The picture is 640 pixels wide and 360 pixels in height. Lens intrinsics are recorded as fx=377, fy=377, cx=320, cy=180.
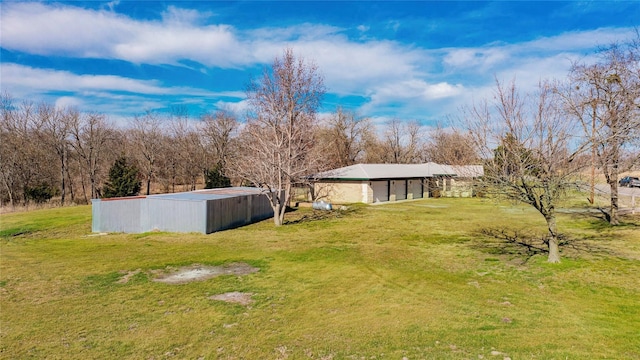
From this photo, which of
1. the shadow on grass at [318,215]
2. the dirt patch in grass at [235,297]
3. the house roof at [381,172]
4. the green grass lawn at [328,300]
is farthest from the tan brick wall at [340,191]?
the dirt patch in grass at [235,297]

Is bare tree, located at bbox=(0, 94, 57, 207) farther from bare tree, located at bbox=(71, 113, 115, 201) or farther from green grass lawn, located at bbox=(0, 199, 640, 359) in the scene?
green grass lawn, located at bbox=(0, 199, 640, 359)

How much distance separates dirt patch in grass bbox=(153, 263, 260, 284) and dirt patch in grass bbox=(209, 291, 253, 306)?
1751mm

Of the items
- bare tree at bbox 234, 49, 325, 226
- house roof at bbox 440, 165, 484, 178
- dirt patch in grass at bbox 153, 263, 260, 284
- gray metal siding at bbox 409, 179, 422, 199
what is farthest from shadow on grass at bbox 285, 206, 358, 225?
house roof at bbox 440, 165, 484, 178

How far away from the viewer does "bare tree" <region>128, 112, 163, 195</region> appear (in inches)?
1599

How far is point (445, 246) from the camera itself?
15047 millimetres

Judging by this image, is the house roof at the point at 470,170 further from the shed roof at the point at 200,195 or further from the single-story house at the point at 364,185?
the single-story house at the point at 364,185

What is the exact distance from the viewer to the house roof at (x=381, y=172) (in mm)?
32938

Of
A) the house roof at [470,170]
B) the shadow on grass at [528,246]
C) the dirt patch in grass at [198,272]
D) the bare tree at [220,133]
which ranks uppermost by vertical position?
the bare tree at [220,133]

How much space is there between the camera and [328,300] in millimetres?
8820

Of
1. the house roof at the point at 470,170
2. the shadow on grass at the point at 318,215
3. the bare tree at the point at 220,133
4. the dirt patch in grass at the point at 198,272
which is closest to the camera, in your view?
the dirt patch in grass at the point at 198,272

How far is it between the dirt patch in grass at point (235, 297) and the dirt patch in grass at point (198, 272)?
5.75 ft

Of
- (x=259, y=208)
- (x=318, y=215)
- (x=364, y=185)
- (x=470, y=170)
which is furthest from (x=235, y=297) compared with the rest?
(x=364, y=185)

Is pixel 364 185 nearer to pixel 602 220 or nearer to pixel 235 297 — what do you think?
pixel 602 220

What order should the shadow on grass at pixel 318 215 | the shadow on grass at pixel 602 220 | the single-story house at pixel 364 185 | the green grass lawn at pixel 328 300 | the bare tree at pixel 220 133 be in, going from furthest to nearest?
the bare tree at pixel 220 133 → the single-story house at pixel 364 185 → the shadow on grass at pixel 318 215 → the shadow on grass at pixel 602 220 → the green grass lawn at pixel 328 300
